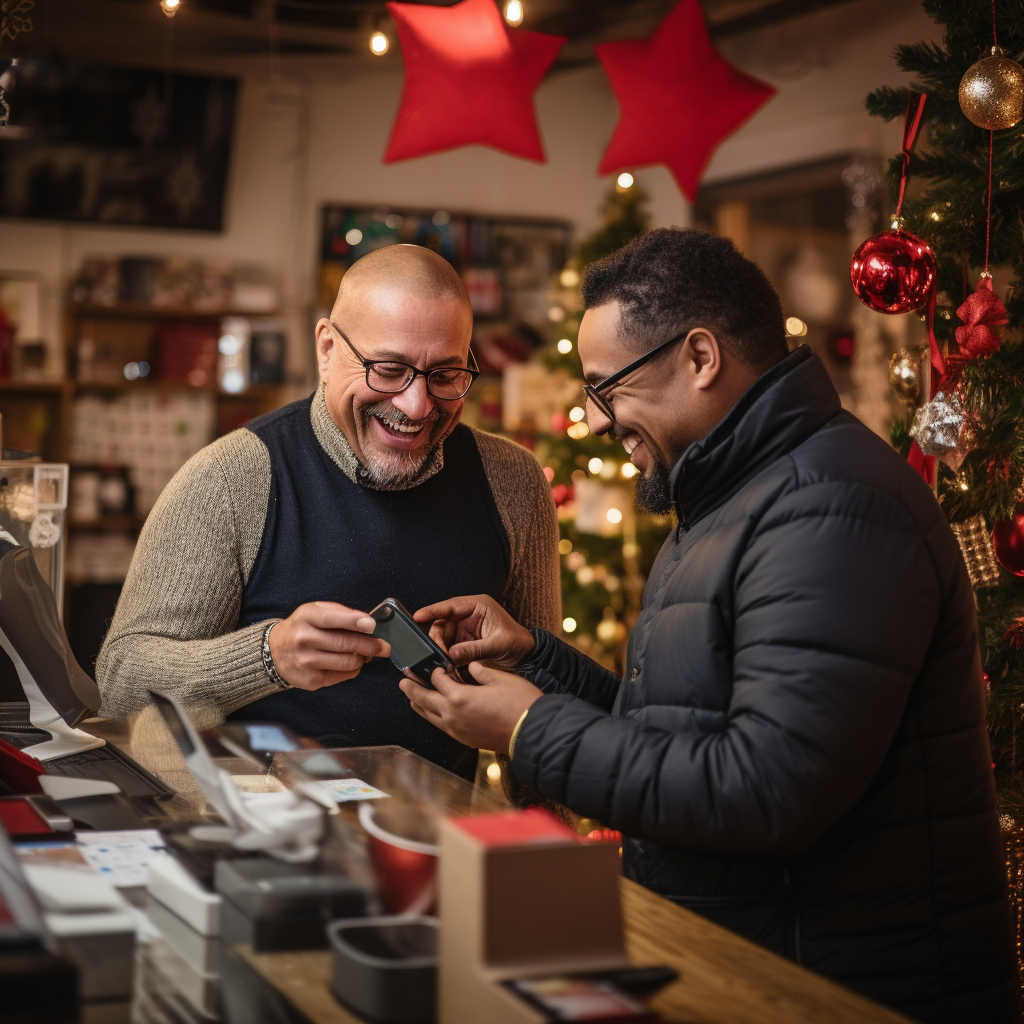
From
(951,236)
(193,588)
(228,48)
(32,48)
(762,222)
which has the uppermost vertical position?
(228,48)

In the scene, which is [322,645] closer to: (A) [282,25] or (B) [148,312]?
(B) [148,312]

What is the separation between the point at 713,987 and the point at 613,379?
2.67 ft

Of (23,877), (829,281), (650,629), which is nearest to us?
(23,877)

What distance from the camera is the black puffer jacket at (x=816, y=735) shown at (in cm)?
126

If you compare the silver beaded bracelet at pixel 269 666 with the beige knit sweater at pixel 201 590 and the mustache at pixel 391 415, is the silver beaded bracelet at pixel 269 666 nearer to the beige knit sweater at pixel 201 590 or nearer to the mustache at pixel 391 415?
the beige knit sweater at pixel 201 590

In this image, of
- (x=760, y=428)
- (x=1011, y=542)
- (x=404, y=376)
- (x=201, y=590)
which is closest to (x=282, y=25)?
(x=404, y=376)

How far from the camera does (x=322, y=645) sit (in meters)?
1.90

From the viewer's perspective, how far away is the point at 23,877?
1.00 m

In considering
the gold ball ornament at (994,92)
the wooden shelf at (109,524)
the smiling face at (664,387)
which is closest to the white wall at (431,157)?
the wooden shelf at (109,524)

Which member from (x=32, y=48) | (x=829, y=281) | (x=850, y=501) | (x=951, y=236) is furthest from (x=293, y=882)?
(x=829, y=281)

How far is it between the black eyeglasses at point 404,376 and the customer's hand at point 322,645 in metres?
0.45

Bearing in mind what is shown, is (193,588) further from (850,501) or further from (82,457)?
(82,457)

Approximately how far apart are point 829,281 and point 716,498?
15.7ft

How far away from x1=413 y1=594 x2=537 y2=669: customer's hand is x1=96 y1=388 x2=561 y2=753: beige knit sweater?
0.30 metres
